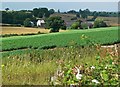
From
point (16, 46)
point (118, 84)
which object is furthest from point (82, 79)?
point (16, 46)

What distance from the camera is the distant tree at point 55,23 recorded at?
108 ft

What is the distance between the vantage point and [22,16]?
31859 millimetres

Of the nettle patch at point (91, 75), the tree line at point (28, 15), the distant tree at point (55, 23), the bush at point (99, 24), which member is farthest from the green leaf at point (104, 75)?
the bush at point (99, 24)

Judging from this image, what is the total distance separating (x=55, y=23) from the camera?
36.7 m

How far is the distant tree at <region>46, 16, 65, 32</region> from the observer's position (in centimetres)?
3297

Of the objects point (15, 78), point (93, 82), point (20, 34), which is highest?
point (93, 82)

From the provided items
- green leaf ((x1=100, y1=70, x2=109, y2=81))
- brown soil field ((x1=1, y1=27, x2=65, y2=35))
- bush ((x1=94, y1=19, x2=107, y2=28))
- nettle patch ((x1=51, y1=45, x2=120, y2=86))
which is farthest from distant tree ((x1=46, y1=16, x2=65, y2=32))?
green leaf ((x1=100, y1=70, x2=109, y2=81))

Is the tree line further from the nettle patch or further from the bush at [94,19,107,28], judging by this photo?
the nettle patch

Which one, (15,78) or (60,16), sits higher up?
(15,78)

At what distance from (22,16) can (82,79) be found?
28712 mm

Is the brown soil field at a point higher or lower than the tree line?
lower

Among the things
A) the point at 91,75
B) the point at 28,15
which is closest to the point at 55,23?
the point at 28,15

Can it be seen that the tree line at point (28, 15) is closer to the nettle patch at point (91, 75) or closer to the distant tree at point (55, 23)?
the distant tree at point (55, 23)

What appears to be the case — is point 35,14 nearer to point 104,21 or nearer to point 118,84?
point 104,21
